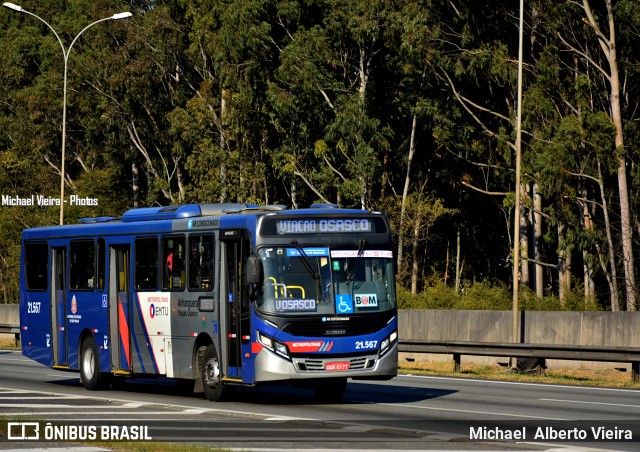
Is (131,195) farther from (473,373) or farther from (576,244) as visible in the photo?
(473,373)

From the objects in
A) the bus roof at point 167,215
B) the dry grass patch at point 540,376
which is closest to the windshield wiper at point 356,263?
the bus roof at point 167,215

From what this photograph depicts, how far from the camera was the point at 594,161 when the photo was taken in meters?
45.0

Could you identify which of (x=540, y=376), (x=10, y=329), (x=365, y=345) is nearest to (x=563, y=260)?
(x=10, y=329)

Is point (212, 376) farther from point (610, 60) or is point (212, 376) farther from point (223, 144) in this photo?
point (223, 144)

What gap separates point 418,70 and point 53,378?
2739 cm

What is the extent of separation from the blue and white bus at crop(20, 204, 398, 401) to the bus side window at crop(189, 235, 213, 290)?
0.9 inches

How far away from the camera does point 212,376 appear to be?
65.5 feet

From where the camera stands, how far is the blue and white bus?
18.7m

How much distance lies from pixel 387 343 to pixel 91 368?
6849 mm

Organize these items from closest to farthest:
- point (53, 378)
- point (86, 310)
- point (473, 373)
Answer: point (86, 310), point (53, 378), point (473, 373)

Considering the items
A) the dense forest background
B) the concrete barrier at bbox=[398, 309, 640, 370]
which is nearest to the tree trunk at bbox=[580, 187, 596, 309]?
the dense forest background

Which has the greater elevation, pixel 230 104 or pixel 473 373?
pixel 230 104

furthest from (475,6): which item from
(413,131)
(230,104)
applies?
(230,104)

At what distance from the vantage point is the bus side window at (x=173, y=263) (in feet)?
68.8
